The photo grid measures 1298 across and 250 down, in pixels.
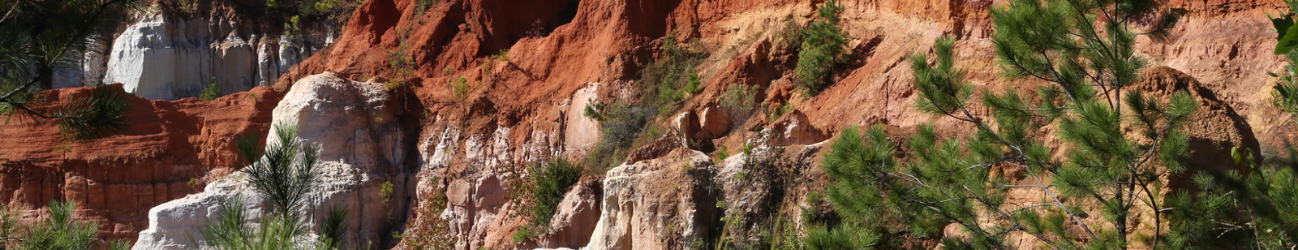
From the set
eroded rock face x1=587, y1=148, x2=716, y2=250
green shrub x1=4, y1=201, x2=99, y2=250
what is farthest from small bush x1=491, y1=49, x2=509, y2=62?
green shrub x1=4, y1=201, x2=99, y2=250

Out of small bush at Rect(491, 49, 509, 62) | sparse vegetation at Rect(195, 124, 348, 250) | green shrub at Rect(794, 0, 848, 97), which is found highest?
small bush at Rect(491, 49, 509, 62)

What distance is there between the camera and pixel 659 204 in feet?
48.7

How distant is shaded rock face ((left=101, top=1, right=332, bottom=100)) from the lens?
1391 inches

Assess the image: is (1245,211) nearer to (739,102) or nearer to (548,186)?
(739,102)

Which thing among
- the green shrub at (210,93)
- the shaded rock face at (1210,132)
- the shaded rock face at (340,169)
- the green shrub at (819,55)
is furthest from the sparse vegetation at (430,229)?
the shaded rock face at (1210,132)

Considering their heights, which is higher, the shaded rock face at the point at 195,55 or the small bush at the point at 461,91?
the shaded rock face at the point at 195,55

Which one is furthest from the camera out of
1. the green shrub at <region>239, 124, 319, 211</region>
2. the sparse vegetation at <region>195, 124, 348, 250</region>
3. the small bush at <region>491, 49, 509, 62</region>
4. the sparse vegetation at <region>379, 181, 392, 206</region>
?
the small bush at <region>491, 49, 509, 62</region>

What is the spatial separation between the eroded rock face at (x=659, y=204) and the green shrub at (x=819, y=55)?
13.3 feet

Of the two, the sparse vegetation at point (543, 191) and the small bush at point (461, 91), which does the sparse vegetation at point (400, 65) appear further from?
the sparse vegetation at point (543, 191)

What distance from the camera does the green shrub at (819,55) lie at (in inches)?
734

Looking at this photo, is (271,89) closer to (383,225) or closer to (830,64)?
(383,225)

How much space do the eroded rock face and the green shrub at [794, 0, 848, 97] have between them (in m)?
4.07

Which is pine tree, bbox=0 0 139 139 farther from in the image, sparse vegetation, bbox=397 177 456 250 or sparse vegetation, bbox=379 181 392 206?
sparse vegetation, bbox=379 181 392 206

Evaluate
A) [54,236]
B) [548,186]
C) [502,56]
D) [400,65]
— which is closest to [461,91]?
[502,56]
